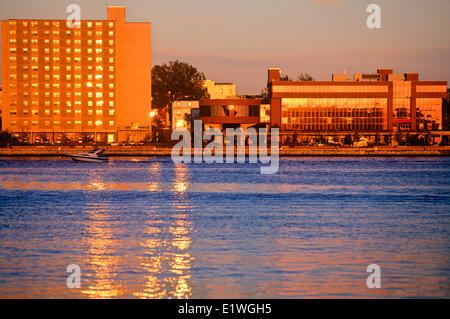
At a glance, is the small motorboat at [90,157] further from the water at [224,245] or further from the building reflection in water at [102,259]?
the building reflection in water at [102,259]

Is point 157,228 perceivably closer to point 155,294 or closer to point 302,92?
point 155,294

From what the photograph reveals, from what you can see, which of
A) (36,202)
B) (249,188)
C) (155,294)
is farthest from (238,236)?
(249,188)

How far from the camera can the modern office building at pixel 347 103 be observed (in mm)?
168250

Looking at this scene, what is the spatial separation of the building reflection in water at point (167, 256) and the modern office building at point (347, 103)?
126 metres

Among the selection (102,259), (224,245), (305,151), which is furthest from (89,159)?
(102,259)

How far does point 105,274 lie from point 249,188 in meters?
46.8

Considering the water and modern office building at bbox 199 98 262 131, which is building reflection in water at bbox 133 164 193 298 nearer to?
the water

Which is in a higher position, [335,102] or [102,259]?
[335,102]

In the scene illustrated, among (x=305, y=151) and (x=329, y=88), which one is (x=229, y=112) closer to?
(x=329, y=88)

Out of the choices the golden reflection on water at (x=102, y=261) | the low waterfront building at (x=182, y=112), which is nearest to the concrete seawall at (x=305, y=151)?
the low waterfront building at (x=182, y=112)

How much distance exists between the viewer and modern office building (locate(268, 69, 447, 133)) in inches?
6624

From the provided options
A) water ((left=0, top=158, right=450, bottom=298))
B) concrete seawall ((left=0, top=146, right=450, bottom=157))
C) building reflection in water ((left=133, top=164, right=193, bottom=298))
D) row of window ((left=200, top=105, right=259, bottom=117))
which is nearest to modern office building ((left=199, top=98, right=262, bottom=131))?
row of window ((left=200, top=105, right=259, bottom=117))

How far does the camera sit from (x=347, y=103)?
169625 mm

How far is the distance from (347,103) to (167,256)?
14772cm
